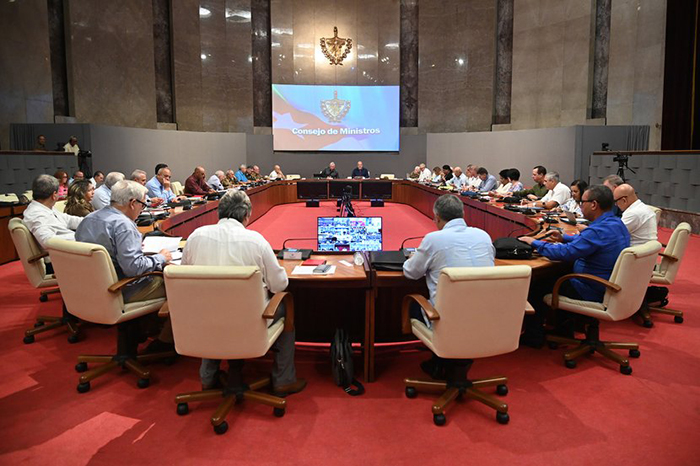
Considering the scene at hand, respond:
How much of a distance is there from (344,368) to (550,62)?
12.4 metres

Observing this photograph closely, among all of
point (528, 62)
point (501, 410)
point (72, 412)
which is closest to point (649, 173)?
point (528, 62)

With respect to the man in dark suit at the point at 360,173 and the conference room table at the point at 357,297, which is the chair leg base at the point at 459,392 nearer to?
the conference room table at the point at 357,297

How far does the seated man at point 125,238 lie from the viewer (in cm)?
284

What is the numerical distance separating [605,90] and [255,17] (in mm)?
9624

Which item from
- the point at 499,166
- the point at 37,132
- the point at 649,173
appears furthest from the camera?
the point at 499,166

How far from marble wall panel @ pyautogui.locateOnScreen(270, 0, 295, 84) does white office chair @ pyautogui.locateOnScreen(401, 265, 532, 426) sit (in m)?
13.8

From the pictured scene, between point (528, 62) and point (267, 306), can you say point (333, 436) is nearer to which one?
point (267, 306)

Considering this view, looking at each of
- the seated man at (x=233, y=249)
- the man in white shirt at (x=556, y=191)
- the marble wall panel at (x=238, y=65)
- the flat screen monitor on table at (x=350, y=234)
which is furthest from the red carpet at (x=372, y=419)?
the marble wall panel at (x=238, y=65)

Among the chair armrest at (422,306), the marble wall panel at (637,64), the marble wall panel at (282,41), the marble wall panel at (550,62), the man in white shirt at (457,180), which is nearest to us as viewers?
the chair armrest at (422,306)

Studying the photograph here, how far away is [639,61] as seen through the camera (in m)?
10.9

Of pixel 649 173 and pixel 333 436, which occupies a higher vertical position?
pixel 649 173

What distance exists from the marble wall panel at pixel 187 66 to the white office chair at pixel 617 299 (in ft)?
42.3

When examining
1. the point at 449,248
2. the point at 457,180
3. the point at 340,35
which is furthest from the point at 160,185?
the point at 340,35

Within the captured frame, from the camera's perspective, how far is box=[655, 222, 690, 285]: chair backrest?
3699mm
